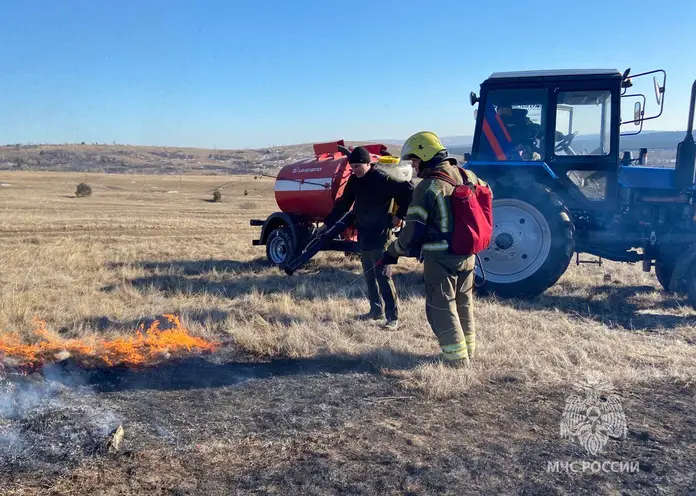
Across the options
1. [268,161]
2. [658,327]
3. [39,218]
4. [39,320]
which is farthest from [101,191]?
[268,161]

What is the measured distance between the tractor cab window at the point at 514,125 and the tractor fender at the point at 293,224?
3253 millimetres

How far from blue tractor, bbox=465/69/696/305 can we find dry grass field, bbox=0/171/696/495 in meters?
0.63

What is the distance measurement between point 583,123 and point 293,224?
4.48 metres

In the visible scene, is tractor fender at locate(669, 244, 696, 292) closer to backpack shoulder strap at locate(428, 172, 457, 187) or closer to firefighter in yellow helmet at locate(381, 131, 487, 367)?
firefighter in yellow helmet at locate(381, 131, 487, 367)

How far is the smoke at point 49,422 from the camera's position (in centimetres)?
349

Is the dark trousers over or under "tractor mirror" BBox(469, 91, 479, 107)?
under

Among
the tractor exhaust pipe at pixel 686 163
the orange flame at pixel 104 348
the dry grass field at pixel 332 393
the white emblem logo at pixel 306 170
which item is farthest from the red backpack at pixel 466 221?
the white emblem logo at pixel 306 170

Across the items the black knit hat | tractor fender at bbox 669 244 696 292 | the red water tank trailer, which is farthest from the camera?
the red water tank trailer

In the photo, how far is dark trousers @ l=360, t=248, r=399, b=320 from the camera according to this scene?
21.5 feet

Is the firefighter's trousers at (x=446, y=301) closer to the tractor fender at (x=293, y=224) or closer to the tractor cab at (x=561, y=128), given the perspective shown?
the tractor cab at (x=561, y=128)

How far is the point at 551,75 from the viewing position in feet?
25.1

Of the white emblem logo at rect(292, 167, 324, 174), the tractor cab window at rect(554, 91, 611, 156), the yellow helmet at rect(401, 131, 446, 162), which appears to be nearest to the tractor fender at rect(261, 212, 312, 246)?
the white emblem logo at rect(292, 167, 324, 174)

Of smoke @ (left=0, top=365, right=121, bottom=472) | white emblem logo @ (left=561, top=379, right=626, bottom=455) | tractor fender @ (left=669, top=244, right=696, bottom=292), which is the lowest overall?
white emblem logo @ (left=561, top=379, right=626, bottom=455)

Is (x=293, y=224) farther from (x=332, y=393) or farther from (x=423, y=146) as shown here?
(x=332, y=393)
